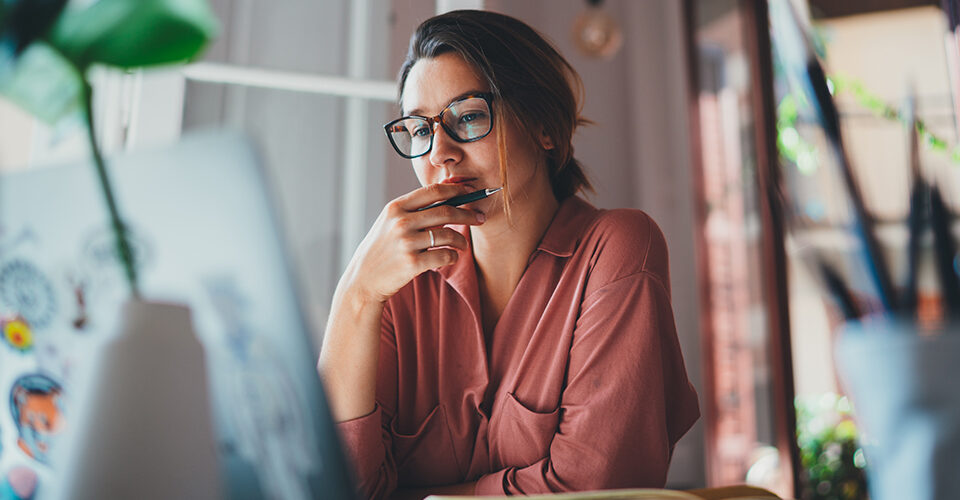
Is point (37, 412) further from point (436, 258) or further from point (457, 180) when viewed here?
point (457, 180)

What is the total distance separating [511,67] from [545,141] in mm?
133

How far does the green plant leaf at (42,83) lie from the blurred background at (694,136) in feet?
1.78

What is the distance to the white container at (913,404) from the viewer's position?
0.40m

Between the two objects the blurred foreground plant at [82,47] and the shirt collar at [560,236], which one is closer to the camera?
the blurred foreground plant at [82,47]

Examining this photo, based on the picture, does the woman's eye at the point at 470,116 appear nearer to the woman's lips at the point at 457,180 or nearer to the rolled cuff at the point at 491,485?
the woman's lips at the point at 457,180

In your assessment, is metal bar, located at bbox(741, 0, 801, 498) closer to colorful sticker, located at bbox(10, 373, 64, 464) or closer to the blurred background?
the blurred background

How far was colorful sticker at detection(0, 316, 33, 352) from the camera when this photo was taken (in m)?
0.43

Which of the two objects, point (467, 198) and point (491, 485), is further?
point (467, 198)

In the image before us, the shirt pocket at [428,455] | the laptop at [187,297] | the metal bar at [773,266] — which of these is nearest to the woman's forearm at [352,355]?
the shirt pocket at [428,455]

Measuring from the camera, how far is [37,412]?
0.43m

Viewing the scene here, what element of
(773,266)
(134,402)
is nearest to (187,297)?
(134,402)

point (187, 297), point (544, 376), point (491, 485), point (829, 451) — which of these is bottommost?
point (829, 451)

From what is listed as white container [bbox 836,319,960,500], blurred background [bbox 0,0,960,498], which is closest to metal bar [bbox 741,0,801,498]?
blurred background [bbox 0,0,960,498]

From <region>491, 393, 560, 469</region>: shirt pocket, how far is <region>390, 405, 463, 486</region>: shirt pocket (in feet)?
0.23
